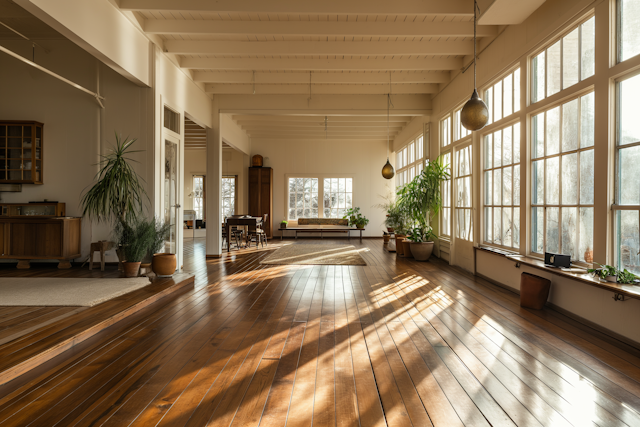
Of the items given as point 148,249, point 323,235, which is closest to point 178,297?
point 148,249

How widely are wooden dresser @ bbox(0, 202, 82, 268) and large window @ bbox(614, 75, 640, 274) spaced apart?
688cm

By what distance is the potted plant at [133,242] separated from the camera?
16.9ft

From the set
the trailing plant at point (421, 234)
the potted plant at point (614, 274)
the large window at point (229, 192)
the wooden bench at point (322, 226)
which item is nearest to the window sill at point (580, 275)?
the potted plant at point (614, 274)

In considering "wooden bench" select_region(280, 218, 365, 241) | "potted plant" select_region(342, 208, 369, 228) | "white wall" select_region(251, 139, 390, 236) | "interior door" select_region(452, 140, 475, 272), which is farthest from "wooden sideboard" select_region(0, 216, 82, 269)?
"potted plant" select_region(342, 208, 369, 228)

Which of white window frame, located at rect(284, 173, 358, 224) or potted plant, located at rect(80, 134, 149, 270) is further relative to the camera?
white window frame, located at rect(284, 173, 358, 224)

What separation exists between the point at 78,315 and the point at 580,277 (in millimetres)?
4569

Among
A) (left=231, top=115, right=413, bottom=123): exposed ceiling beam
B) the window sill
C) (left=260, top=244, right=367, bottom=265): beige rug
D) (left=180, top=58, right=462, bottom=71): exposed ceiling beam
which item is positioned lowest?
(left=260, top=244, right=367, bottom=265): beige rug

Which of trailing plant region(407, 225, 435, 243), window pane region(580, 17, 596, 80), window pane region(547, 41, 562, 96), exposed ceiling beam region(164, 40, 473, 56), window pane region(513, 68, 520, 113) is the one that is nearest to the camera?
window pane region(580, 17, 596, 80)

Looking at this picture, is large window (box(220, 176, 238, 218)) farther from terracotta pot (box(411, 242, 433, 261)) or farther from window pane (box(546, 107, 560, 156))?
window pane (box(546, 107, 560, 156))

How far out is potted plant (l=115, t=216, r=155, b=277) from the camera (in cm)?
515

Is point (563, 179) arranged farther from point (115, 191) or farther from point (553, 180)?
point (115, 191)

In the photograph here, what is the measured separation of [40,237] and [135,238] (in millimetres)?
2003

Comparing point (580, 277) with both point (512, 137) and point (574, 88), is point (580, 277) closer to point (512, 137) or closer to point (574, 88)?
point (574, 88)

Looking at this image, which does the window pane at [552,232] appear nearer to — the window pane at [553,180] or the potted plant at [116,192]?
the window pane at [553,180]
